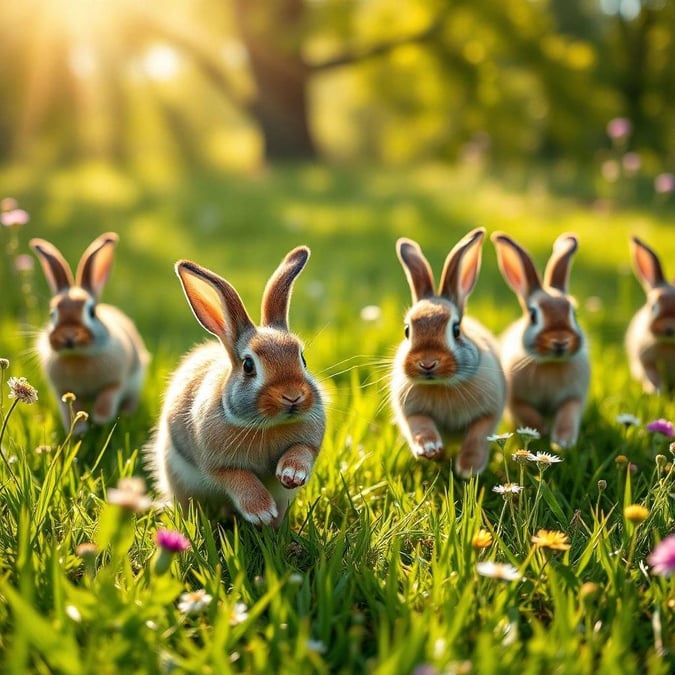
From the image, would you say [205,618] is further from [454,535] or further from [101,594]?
[454,535]

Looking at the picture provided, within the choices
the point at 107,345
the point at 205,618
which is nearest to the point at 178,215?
the point at 107,345

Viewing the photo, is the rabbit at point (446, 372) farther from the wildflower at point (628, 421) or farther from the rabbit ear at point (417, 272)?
the wildflower at point (628, 421)

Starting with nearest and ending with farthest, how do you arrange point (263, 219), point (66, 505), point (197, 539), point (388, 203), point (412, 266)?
point (197, 539)
point (66, 505)
point (412, 266)
point (263, 219)
point (388, 203)

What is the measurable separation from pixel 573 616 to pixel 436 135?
75.5ft

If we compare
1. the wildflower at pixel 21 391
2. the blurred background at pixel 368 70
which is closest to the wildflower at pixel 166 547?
the wildflower at pixel 21 391

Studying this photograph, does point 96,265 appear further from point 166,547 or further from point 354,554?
point 166,547

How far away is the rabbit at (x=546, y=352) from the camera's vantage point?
4527 mm

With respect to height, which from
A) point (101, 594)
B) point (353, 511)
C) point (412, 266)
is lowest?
point (353, 511)

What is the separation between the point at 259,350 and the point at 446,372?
A: 102cm

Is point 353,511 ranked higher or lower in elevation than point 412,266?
lower

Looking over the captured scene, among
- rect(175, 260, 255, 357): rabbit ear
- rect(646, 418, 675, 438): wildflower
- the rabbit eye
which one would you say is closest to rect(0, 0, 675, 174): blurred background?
rect(646, 418, 675, 438): wildflower

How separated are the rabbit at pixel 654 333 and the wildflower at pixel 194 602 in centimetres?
342

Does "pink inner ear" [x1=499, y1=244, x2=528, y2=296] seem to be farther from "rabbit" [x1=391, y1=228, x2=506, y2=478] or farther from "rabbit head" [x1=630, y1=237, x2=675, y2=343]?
"rabbit head" [x1=630, y1=237, x2=675, y2=343]

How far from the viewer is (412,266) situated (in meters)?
4.38
